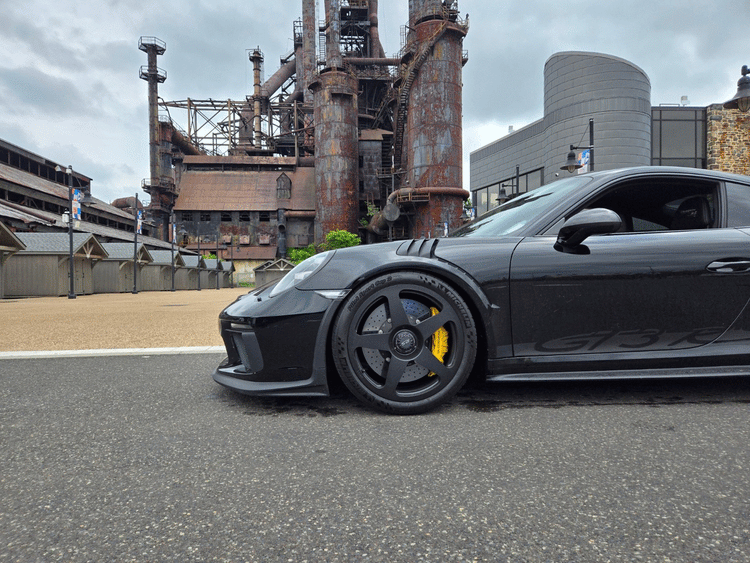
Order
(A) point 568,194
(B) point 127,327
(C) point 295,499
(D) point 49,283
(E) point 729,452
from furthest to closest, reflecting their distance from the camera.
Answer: (D) point 49,283 < (B) point 127,327 < (A) point 568,194 < (E) point 729,452 < (C) point 295,499

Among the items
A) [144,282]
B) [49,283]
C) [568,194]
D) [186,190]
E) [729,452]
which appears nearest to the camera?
[729,452]

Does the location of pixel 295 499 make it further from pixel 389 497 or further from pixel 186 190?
pixel 186 190

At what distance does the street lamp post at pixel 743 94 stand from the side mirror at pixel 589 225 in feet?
27.3

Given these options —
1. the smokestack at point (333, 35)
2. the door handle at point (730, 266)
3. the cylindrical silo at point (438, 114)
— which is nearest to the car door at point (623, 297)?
the door handle at point (730, 266)

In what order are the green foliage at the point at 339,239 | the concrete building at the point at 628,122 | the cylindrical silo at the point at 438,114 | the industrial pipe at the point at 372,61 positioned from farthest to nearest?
the industrial pipe at the point at 372,61, the green foliage at the point at 339,239, the cylindrical silo at the point at 438,114, the concrete building at the point at 628,122

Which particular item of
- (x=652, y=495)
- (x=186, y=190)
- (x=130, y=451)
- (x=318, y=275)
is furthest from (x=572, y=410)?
(x=186, y=190)

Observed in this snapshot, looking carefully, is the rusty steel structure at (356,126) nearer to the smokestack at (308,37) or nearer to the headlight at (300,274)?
the smokestack at (308,37)

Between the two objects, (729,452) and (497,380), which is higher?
(497,380)

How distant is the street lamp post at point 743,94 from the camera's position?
761 centimetres

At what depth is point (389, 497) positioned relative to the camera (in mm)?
1224

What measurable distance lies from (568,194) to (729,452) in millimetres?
1359

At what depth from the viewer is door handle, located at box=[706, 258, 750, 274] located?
80.9 inches

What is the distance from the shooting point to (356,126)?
130 ft

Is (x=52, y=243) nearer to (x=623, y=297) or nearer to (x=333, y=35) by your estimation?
(x=623, y=297)
